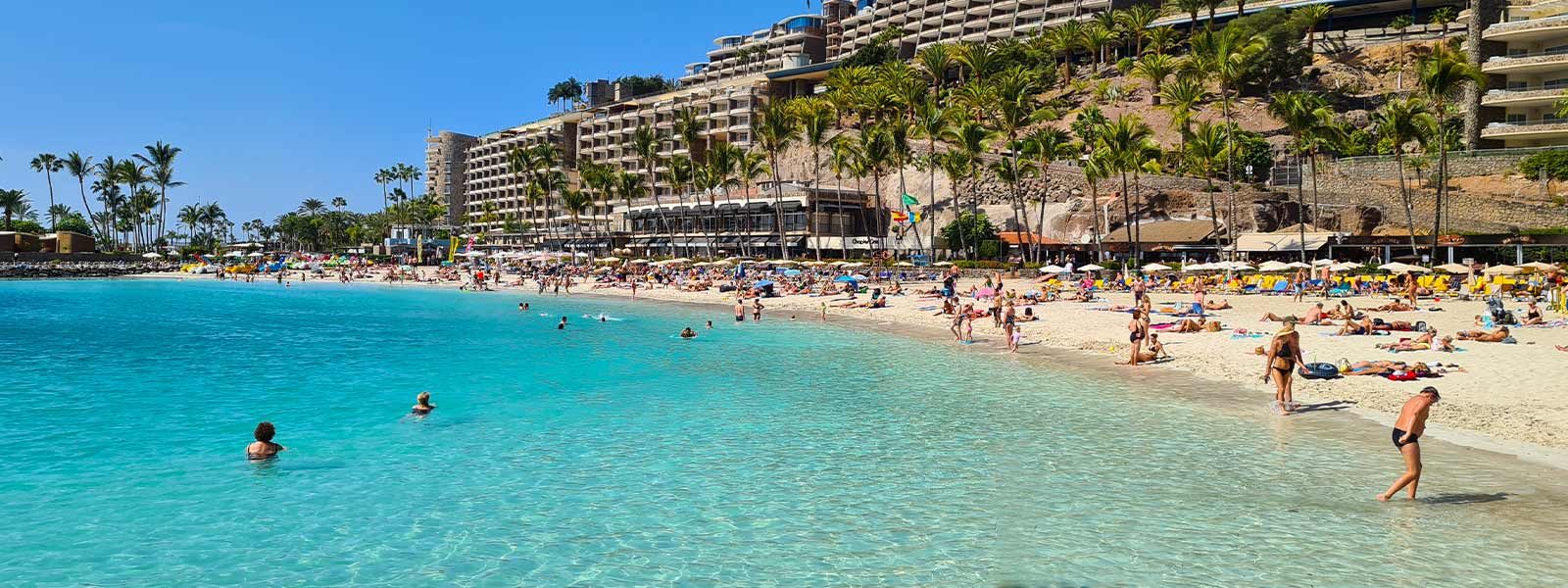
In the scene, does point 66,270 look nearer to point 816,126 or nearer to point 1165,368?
point 816,126

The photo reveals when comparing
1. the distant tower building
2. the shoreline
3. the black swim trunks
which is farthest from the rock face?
the black swim trunks

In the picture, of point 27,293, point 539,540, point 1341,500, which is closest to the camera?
point 539,540

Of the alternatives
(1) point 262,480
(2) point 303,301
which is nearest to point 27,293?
(2) point 303,301

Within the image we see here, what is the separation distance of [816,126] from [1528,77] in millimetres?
42280

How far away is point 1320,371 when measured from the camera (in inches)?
658

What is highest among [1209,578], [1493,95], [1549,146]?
[1493,95]

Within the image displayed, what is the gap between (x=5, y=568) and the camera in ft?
27.3

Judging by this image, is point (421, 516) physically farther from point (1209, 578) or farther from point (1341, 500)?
point (1341, 500)

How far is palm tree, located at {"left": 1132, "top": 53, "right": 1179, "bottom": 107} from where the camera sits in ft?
236

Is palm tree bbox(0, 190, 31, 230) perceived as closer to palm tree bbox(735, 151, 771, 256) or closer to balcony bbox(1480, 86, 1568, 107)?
palm tree bbox(735, 151, 771, 256)

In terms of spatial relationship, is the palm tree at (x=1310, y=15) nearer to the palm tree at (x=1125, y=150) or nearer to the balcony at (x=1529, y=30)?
the balcony at (x=1529, y=30)

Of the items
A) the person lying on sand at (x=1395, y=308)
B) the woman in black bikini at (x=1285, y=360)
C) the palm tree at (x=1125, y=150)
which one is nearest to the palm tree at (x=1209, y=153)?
the palm tree at (x=1125, y=150)

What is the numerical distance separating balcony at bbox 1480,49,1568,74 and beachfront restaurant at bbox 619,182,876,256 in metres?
37.6

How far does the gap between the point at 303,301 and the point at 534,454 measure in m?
46.7
